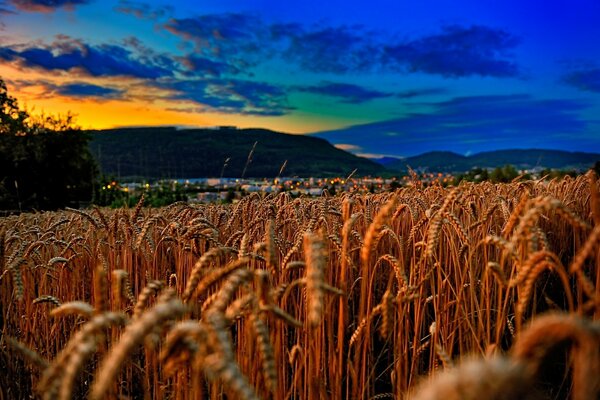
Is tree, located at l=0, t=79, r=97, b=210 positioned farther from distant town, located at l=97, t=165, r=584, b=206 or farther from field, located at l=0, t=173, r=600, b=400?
field, located at l=0, t=173, r=600, b=400

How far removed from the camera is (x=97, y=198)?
2712 cm

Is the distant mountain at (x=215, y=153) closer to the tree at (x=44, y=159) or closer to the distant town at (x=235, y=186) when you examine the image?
the tree at (x=44, y=159)

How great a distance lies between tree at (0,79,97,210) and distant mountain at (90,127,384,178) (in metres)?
21.0

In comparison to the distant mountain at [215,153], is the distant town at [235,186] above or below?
below

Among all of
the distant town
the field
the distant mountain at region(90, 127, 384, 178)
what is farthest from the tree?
the field

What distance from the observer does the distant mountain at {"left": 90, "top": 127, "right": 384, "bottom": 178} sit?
6588 cm

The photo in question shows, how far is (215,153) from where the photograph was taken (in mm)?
90438

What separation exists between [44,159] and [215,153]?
192 ft

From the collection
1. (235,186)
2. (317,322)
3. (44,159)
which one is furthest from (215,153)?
(317,322)

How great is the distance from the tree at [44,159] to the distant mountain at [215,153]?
2100cm

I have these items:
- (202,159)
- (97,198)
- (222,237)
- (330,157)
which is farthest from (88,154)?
(330,157)

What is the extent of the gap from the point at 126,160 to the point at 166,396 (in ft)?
234

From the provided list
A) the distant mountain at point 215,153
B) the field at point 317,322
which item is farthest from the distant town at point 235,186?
the distant mountain at point 215,153

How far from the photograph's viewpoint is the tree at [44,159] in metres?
31.2
